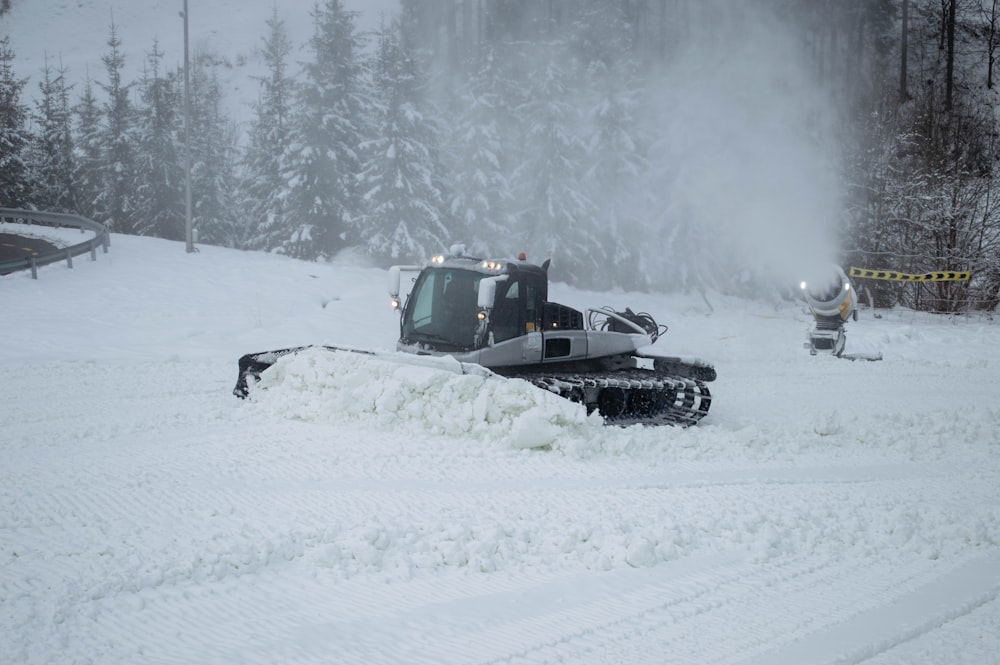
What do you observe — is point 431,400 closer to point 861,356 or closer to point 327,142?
point 861,356

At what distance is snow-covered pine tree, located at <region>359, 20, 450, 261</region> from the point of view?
30328mm

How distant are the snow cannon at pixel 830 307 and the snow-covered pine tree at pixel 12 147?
131 ft

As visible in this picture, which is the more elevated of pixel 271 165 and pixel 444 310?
pixel 271 165

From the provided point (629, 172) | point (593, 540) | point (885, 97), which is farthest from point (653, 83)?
point (593, 540)

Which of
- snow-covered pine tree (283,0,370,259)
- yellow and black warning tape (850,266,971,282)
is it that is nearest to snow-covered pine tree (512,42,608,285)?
snow-covered pine tree (283,0,370,259)

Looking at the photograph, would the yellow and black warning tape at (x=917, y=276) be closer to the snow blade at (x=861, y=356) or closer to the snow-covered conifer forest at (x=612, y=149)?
the snow-covered conifer forest at (x=612, y=149)

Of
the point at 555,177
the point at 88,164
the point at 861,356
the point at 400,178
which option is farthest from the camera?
the point at 88,164

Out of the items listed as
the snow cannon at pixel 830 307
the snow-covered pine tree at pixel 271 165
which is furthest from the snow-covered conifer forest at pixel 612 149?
the snow cannon at pixel 830 307

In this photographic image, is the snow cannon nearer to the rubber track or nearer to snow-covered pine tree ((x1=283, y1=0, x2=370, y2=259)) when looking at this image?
the rubber track

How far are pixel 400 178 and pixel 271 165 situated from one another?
36.9 feet

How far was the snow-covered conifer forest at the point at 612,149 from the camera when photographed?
20422 mm

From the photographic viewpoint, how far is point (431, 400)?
25.2 feet

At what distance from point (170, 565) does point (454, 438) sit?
3.49m

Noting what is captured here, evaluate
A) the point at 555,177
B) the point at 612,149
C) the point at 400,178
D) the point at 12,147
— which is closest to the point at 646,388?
the point at 400,178
